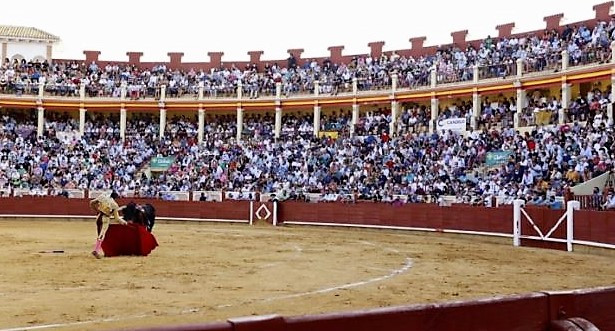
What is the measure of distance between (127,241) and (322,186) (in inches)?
705

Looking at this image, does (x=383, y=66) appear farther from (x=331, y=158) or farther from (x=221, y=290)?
(x=221, y=290)

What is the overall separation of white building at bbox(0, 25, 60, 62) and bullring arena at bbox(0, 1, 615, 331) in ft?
0.60

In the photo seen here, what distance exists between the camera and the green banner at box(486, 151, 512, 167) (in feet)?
84.5

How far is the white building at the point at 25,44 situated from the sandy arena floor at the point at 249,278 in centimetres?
3030

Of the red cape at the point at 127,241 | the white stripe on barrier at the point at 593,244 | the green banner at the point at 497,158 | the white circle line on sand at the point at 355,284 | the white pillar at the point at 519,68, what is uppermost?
the white pillar at the point at 519,68

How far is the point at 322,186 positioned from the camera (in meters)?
31.0

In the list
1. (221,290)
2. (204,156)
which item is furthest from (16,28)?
(221,290)

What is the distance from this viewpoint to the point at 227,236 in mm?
21172

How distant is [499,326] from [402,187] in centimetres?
2504

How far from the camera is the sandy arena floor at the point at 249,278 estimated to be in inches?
303

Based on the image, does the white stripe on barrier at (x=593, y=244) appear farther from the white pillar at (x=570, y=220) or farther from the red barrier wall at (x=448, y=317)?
the red barrier wall at (x=448, y=317)

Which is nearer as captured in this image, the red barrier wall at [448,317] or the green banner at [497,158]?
the red barrier wall at [448,317]

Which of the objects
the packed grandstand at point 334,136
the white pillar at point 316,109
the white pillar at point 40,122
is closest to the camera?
the packed grandstand at point 334,136

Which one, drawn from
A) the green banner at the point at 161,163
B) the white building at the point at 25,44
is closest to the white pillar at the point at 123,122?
the green banner at the point at 161,163
